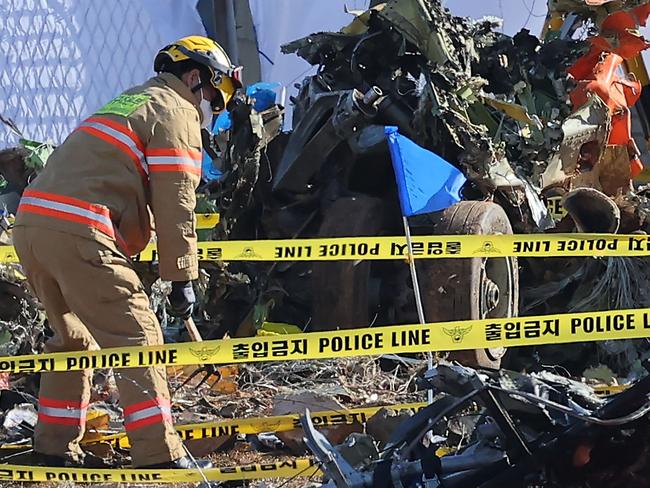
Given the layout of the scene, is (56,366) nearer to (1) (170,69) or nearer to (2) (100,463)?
(2) (100,463)

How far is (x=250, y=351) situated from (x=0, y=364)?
90 cm

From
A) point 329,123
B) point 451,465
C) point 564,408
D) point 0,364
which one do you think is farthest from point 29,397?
point 564,408

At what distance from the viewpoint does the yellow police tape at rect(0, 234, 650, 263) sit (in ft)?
15.2

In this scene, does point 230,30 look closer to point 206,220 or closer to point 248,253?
point 206,220

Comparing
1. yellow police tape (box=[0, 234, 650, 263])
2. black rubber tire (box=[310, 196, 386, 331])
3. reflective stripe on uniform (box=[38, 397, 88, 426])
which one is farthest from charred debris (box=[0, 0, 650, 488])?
reflective stripe on uniform (box=[38, 397, 88, 426])

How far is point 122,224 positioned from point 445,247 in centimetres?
170

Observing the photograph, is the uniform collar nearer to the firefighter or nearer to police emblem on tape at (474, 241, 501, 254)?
the firefighter

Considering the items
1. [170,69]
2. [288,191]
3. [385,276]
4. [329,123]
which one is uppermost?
[170,69]

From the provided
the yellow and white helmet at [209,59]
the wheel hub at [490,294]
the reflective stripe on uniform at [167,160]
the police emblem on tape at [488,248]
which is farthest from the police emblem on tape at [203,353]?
the wheel hub at [490,294]

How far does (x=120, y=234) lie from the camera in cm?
396

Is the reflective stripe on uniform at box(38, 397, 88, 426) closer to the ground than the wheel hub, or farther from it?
closer to the ground

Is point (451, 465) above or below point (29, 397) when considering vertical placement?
above

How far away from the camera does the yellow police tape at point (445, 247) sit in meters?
4.63

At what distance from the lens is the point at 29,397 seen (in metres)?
4.91
